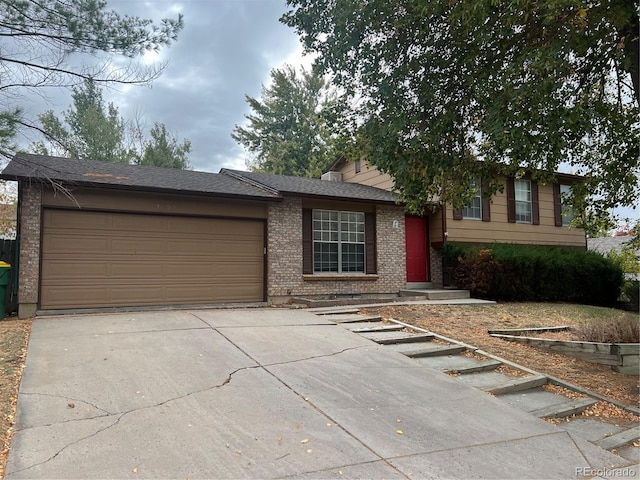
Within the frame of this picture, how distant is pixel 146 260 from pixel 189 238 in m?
1.13

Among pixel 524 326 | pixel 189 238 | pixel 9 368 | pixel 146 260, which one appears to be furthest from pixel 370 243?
pixel 9 368

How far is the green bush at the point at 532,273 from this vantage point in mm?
13562

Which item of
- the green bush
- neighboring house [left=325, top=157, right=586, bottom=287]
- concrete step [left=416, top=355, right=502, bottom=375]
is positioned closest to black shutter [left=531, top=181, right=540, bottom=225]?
neighboring house [left=325, top=157, right=586, bottom=287]

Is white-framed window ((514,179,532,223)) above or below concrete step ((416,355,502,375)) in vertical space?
above

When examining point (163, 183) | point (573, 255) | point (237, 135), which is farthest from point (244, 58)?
point (237, 135)

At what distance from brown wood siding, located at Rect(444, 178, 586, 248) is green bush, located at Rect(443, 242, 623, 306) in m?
0.61

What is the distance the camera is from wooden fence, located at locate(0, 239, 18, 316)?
9.25m

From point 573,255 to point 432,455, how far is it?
13479 millimetres

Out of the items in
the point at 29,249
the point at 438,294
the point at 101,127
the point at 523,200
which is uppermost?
the point at 101,127

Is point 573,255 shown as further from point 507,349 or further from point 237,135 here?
point 237,135

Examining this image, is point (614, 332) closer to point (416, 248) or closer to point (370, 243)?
point (370, 243)

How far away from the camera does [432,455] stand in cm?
380

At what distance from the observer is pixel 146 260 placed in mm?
10344

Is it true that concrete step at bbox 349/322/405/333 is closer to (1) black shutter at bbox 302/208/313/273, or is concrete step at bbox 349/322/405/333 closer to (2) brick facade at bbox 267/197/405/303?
(2) brick facade at bbox 267/197/405/303
